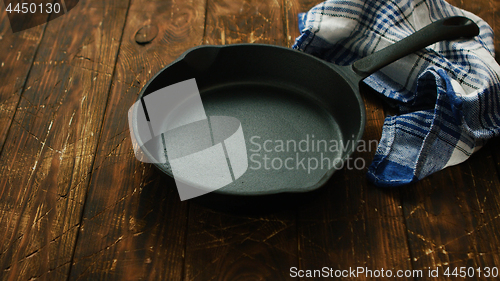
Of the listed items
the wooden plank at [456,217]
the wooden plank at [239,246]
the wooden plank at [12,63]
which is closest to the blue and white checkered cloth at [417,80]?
the wooden plank at [456,217]

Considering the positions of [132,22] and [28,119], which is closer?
[28,119]

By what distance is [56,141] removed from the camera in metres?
0.71

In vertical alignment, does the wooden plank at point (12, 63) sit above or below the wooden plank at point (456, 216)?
above

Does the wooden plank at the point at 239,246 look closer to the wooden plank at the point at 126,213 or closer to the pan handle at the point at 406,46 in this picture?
the wooden plank at the point at 126,213

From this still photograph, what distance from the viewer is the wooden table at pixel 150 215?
0.58 m

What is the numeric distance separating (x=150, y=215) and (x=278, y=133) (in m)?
0.25

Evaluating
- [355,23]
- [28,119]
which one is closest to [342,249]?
[355,23]

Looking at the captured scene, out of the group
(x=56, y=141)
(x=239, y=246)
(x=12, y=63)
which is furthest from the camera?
(x=12, y=63)

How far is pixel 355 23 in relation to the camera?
811 millimetres

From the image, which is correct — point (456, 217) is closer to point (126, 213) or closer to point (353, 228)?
point (353, 228)

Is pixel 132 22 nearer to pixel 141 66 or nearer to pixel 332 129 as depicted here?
pixel 141 66

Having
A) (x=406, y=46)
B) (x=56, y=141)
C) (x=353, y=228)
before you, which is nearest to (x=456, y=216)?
(x=353, y=228)

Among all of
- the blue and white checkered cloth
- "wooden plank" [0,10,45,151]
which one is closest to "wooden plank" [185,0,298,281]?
the blue and white checkered cloth

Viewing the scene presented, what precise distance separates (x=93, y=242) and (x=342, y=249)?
0.35m
